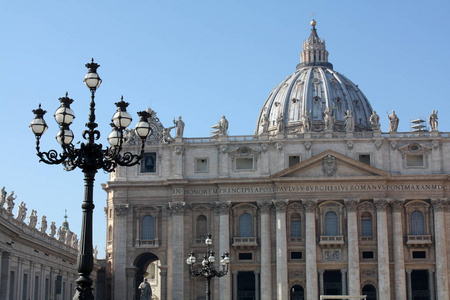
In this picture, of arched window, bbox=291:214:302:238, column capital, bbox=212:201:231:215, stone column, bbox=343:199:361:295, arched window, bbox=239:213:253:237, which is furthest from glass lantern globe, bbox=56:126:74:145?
arched window, bbox=291:214:302:238

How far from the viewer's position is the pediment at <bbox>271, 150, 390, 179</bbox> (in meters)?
83.7

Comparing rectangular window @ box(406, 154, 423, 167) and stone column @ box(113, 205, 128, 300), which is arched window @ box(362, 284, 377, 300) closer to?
rectangular window @ box(406, 154, 423, 167)

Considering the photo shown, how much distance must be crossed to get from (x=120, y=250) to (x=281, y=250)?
15988mm

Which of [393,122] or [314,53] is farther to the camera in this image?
[314,53]

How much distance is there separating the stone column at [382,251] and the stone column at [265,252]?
10469 mm

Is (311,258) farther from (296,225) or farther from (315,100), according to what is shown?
(315,100)

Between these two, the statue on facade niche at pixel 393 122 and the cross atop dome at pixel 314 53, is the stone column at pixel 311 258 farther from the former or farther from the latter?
the cross atop dome at pixel 314 53

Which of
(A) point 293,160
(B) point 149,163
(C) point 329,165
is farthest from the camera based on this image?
(B) point 149,163

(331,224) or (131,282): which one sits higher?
(331,224)

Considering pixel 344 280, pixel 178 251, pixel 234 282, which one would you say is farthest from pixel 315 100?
pixel 178 251

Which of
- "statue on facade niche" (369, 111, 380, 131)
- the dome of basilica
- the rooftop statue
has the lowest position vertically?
the rooftop statue

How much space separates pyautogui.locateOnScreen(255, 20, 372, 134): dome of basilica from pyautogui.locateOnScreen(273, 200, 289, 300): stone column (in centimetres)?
4257

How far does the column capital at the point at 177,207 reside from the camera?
8531 cm

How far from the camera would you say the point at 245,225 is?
85.6 metres
